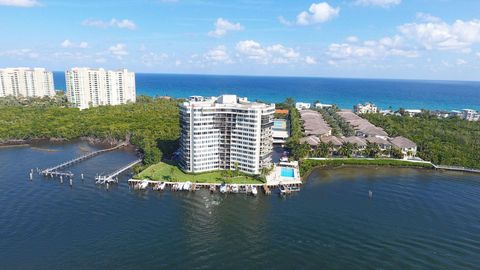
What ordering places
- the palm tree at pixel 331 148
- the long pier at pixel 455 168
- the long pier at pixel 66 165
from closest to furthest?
the long pier at pixel 66 165 < the long pier at pixel 455 168 < the palm tree at pixel 331 148

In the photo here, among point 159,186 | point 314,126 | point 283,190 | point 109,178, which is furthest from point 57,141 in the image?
point 314,126

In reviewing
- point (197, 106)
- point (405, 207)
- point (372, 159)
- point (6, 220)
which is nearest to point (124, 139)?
point (197, 106)

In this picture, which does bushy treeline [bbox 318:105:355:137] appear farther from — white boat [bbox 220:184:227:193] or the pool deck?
white boat [bbox 220:184:227:193]

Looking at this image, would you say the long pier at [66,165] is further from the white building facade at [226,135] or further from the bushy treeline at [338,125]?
the bushy treeline at [338,125]

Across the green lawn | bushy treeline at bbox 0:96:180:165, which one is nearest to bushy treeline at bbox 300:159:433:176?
the green lawn

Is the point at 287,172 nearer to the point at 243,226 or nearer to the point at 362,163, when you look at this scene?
the point at 362,163

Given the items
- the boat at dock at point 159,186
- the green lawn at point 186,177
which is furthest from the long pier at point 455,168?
the boat at dock at point 159,186

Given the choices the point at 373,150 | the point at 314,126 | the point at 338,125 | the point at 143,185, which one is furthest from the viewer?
the point at 338,125
